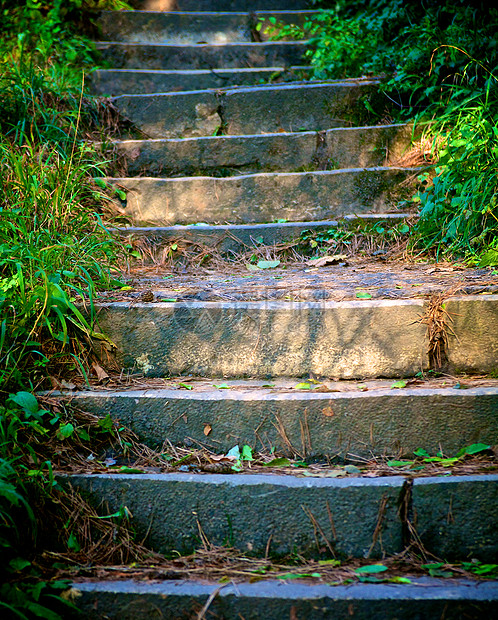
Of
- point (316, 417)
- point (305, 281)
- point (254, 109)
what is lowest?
point (316, 417)

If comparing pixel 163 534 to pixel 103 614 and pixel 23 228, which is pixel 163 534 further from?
pixel 23 228

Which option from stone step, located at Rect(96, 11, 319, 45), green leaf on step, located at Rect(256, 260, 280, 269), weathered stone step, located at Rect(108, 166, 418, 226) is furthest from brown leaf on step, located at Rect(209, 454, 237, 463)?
stone step, located at Rect(96, 11, 319, 45)

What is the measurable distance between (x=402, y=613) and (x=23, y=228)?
6.11 ft

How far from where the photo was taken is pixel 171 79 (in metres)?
3.94

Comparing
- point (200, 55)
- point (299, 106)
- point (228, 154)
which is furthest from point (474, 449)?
point (200, 55)

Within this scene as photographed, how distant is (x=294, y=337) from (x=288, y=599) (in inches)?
35.6

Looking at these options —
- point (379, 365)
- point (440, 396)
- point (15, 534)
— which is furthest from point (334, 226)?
point (15, 534)

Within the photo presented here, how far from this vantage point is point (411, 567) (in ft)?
4.24

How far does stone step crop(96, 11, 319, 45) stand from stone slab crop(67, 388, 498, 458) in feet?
14.0

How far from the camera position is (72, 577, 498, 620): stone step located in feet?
3.75

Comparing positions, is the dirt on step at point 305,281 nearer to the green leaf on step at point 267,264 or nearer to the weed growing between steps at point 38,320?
the green leaf on step at point 267,264

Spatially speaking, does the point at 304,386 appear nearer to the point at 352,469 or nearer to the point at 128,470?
the point at 352,469

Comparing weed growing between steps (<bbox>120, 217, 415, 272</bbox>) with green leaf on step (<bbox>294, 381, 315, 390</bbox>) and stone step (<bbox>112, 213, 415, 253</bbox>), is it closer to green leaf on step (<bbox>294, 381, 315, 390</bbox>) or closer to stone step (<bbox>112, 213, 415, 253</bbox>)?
stone step (<bbox>112, 213, 415, 253</bbox>)

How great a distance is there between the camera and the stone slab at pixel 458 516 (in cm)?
133
